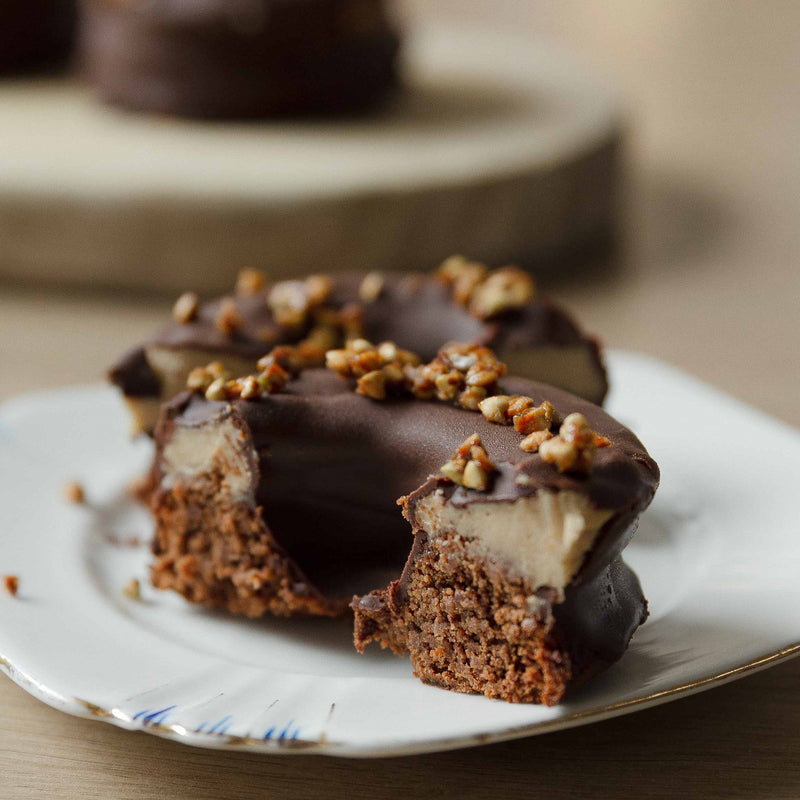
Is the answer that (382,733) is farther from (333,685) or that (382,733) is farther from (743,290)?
(743,290)

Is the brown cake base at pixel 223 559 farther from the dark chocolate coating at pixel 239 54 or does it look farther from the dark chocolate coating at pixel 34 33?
the dark chocolate coating at pixel 34 33

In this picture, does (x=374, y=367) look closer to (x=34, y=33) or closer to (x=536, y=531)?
(x=536, y=531)

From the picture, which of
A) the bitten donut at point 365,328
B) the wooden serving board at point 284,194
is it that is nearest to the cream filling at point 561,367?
the bitten donut at point 365,328

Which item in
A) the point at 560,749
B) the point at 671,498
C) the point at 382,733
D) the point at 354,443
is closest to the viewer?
→ the point at 382,733

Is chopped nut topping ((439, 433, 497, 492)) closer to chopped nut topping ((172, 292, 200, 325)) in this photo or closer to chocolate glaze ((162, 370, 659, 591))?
chocolate glaze ((162, 370, 659, 591))

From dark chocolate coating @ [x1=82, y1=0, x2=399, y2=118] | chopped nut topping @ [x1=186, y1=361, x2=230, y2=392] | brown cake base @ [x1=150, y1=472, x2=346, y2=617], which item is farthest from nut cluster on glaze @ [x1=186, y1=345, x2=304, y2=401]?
dark chocolate coating @ [x1=82, y1=0, x2=399, y2=118]

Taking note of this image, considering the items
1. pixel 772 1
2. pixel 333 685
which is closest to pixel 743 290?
pixel 333 685
